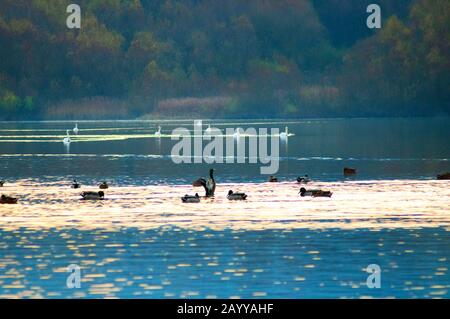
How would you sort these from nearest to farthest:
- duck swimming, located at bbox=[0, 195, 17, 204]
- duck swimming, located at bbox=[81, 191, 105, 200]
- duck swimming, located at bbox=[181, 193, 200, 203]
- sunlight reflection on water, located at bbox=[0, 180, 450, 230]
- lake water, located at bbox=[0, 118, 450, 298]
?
1. lake water, located at bbox=[0, 118, 450, 298]
2. sunlight reflection on water, located at bbox=[0, 180, 450, 230]
3. duck swimming, located at bbox=[0, 195, 17, 204]
4. duck swimming, located at bbox=[181, 193, 200, 203]
5. duck swimming, located at bbox=[81, 191, 105, 200]

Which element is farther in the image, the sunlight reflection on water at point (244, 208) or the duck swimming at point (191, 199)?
the duck swimming at point (191, 199)

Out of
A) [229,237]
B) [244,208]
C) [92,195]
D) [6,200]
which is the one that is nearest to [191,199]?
[244,208]

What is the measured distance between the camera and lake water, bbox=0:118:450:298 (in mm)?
32312

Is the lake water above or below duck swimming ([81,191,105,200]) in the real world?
below

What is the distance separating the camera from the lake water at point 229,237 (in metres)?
32.3

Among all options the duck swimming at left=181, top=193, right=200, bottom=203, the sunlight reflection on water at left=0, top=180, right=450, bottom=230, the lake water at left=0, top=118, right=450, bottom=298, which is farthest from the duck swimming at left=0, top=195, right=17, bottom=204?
the duck swimming at left=181, top=193, right=200, bottom=203

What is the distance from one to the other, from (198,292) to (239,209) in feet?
61.7

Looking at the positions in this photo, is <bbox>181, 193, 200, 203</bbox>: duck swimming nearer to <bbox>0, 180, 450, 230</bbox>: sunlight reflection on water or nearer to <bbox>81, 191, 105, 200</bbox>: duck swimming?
<bbox>0, 180, 450, 230</bbox>: sunlight reflection on water

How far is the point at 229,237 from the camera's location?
40.8 m

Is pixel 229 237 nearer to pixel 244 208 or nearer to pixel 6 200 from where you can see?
pixel 244 208

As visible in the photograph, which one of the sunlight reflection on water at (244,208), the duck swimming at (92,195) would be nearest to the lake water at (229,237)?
the sunlight reflection on water at (244,208)

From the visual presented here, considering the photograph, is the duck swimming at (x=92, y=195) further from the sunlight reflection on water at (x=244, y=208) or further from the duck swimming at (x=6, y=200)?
the duck swimming at (x=6, y=200)

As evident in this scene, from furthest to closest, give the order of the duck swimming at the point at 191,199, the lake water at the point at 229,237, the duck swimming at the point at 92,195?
the duck swimming at the point at 92,195, the duck swimming at the point at 191,199, the lake water at the point at 229,237
